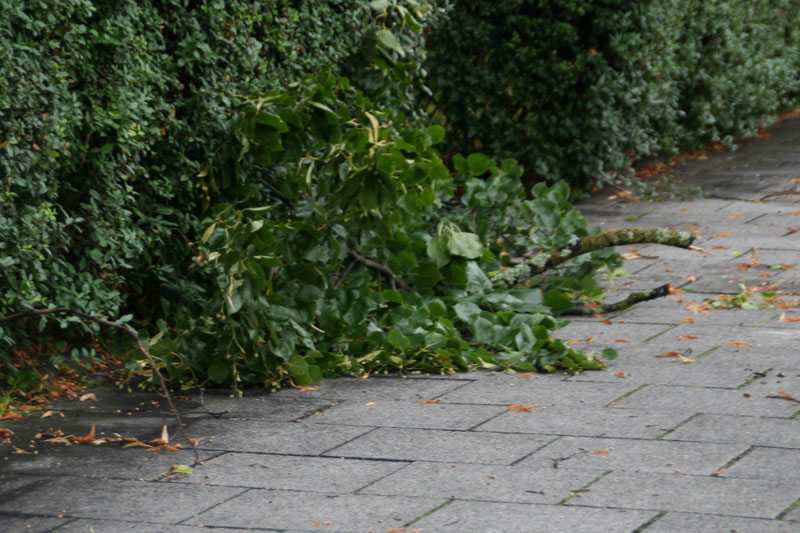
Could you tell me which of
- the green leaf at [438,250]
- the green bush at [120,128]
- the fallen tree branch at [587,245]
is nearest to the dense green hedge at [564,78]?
the fallen tree branch at [587,245]

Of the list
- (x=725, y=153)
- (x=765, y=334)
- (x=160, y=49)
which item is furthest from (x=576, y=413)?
(x=725, y=153)

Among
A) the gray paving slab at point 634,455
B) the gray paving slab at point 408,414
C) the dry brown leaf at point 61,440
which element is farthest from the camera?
the gray paving slab at point 408,414

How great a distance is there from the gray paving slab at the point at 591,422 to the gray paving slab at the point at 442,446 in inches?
3.9

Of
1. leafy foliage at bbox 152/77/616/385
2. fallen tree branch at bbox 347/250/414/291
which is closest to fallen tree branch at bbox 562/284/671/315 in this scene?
leafy foliage at bbox 152/77/616/385

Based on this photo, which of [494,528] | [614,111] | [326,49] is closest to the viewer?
[494,528]

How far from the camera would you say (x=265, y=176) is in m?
5.35

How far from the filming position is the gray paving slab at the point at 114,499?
3.21m

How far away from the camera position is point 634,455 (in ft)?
11.8

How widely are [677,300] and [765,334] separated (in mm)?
808

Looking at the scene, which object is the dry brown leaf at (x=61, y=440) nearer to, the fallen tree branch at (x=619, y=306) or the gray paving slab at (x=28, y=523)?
the gray paving slab at (x=28, y=523)

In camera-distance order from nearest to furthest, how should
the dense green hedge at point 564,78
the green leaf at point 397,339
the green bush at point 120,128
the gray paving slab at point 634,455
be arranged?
the gray paving slab at point 634,455, the green bush at point 120,128, the green leaf at point 397,339, the dense green hedge at point 564,78

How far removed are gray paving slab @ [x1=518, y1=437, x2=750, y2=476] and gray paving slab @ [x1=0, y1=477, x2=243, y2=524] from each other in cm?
104

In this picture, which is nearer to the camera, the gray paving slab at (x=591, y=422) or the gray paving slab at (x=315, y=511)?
the gray paving slab at (x=315, y=511)

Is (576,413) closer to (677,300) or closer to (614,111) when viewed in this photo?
(677,300)
